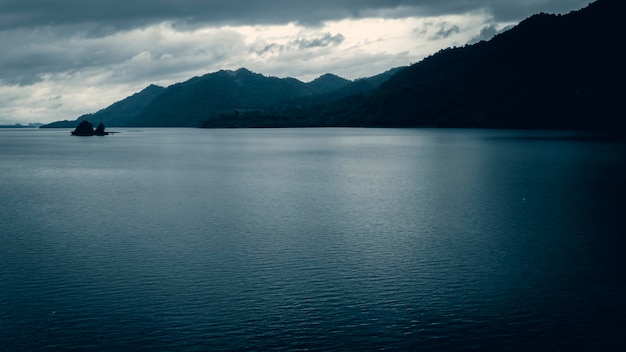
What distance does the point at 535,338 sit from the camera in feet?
90.7

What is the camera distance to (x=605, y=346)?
26.9 meters

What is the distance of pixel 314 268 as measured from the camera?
3959cm

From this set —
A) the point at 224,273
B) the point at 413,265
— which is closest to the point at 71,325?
the point at 224,273

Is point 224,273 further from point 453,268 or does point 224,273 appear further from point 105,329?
point 453,268

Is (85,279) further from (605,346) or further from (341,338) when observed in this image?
(605,346)

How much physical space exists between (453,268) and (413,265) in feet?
9.96

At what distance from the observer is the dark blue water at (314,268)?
28219mm

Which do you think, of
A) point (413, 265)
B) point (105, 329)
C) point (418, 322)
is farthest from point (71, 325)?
point (413, 265)

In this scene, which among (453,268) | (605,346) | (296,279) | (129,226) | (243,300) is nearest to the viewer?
(605,346)

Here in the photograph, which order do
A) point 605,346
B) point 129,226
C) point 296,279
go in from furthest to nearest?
point 129,226 → point 296,279 → point 605,346

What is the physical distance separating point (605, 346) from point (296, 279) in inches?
766

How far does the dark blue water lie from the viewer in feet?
92.6

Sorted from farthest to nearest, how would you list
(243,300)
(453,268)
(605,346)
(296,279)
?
A: (453,268)
(296,279)
(243,300)
(605,346)

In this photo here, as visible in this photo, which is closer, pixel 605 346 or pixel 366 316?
pixel 605 346
